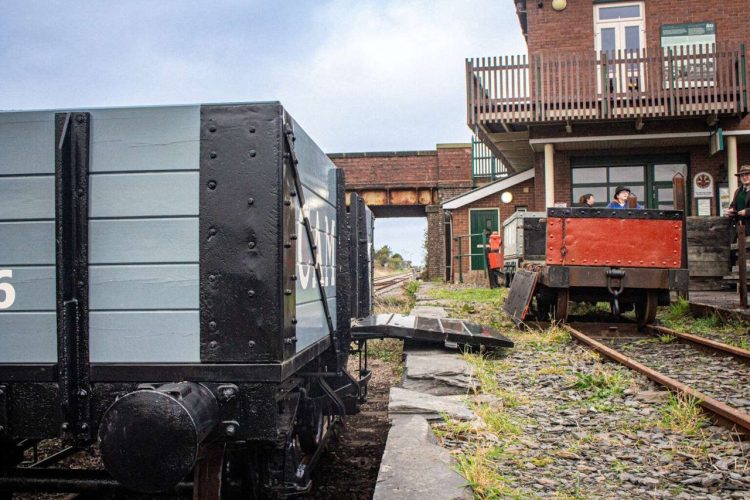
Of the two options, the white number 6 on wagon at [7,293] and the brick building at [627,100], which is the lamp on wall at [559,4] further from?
the white number 6 on wagon at [7,293]

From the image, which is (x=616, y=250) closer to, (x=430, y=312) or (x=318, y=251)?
(x=430, y=312)

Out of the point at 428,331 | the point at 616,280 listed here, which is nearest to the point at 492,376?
the point at 428,331

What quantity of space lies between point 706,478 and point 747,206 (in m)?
7.41

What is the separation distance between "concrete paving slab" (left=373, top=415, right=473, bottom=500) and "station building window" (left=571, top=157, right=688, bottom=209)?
49.7 ft

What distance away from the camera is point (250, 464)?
273 centimetres

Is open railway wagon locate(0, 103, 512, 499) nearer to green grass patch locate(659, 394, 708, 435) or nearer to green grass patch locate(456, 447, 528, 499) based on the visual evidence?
green grass patch locate(456, 447, 528, 499)

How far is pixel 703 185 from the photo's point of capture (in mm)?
16906

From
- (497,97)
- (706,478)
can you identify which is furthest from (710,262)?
(706,478)

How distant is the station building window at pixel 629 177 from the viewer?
56.4 feet

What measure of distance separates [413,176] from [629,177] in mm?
11394

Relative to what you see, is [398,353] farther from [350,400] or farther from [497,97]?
[497,97]

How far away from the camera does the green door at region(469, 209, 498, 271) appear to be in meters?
22.9

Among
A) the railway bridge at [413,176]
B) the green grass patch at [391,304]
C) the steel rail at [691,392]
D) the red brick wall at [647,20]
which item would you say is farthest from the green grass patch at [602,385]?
the railway bridge at [413,176]

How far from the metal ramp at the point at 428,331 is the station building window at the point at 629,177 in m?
11.8
